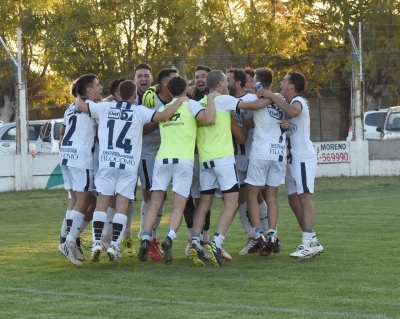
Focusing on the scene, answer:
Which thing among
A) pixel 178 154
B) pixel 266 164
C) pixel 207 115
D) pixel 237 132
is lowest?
pixel 266 164

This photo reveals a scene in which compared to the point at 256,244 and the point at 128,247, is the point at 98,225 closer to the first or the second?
the point at 128,247

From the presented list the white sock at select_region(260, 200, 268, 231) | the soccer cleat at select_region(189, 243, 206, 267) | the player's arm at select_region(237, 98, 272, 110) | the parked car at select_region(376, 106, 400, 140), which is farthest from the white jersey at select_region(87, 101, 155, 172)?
the parked car at select_region(376, 106, 400, 140)

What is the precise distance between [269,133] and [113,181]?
1806 mm

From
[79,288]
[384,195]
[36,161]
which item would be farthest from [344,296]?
[36,161]

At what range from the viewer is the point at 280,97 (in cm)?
1180

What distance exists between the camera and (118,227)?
11.4 meters

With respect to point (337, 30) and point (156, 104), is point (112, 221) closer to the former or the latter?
point (156, 104)

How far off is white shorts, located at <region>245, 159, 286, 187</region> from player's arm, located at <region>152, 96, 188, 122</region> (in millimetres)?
1122

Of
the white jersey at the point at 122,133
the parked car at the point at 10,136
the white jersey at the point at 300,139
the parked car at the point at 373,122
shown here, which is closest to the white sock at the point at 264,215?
the white jersey at the point at 300,139

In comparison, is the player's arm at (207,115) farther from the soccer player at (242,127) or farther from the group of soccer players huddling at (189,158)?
the soccer player at (242,127)

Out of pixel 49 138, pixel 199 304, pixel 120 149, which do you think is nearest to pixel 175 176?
pixel 120 149

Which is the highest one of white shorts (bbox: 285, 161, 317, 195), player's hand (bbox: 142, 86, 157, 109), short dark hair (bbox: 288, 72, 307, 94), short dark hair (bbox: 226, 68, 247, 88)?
short dark hair (bbox: 226, 68, 247, 88)

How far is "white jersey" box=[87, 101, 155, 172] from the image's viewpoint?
1148 cm

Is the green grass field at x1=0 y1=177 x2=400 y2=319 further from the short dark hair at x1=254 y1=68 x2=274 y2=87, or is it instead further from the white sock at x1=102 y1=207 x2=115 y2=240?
the short dark hair at x1=254 y1=68 x2=274 y2=87
